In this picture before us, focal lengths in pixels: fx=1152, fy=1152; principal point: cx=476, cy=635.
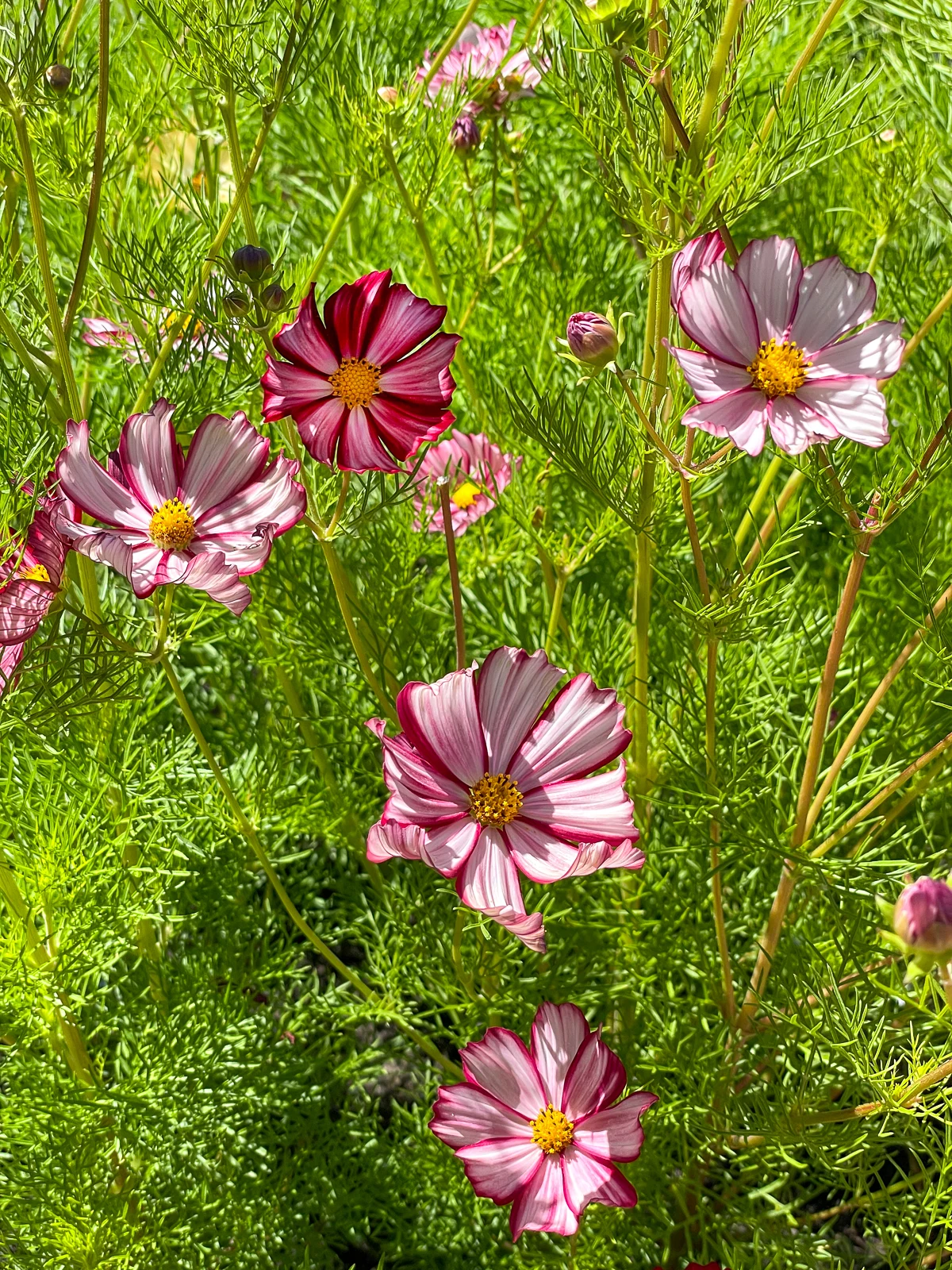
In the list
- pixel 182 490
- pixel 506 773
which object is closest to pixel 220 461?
pixel 182 490

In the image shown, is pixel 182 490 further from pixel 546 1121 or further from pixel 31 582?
pixel 546 1121

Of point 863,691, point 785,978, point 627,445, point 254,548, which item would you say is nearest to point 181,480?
point 254,548

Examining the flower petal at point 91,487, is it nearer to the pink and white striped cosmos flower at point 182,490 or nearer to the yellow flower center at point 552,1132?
the pink and white striped cosmos flower at point 182,490

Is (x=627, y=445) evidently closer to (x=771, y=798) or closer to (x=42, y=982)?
(x=771, y=798)

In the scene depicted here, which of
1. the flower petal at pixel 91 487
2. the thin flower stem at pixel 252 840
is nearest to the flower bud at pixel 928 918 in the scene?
the thin flower stem at pixel 252 840

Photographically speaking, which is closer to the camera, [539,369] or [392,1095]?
[539,369]

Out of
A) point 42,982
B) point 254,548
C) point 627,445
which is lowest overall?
point 42,982

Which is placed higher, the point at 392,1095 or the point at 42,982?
the point at 392,1095
